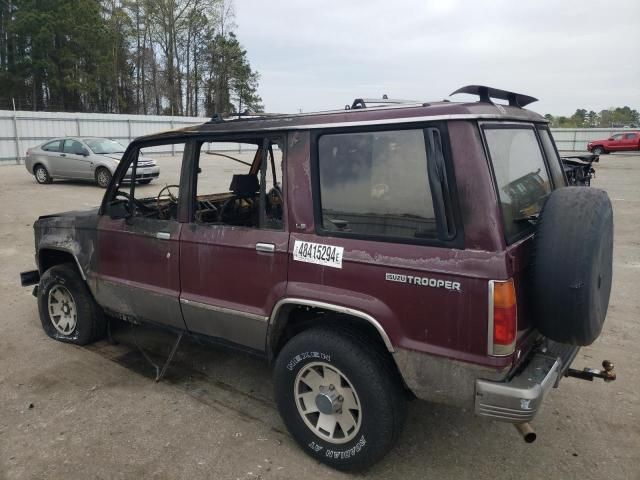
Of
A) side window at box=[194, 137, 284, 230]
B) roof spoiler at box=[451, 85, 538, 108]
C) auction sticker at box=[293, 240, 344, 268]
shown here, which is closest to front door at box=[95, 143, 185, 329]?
side window at box=[194, 137, 284, 230]

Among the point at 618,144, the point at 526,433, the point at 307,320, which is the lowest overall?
the point at 526,433

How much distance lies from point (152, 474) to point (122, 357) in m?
1.67

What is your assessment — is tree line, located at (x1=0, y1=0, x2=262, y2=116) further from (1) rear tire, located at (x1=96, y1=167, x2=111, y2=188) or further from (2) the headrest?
(2) the headrest

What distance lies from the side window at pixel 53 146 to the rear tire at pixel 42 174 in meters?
0.57

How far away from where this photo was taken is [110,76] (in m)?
46.4

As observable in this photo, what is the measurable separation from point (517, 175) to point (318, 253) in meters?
1.17

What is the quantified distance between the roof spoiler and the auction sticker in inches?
41.9

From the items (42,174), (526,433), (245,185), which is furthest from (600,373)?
(42,174)

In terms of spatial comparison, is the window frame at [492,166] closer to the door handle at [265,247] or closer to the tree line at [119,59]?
the door handle at [265,247]

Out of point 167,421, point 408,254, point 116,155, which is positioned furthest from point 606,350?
point 116,155

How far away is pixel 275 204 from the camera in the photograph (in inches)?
123

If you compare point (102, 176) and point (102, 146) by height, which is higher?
point (102, 146)

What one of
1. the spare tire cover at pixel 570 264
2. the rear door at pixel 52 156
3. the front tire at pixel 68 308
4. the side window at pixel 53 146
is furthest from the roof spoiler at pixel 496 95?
the side window at pixel 53 146

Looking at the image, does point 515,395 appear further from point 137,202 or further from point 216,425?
point 137,202
